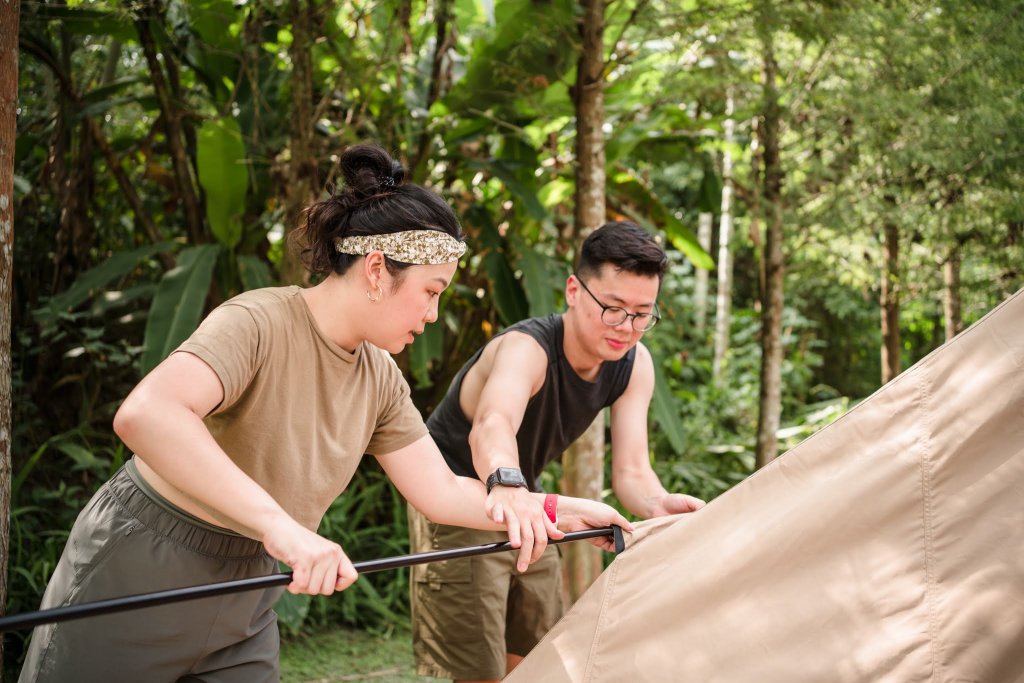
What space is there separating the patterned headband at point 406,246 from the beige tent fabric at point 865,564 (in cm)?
83

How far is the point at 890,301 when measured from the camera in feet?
17.8

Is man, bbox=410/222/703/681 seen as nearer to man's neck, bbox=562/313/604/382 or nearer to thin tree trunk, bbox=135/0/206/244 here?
man's neck, bbox=562/313/604/382

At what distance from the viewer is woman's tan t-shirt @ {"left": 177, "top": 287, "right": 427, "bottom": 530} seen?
1672 mm

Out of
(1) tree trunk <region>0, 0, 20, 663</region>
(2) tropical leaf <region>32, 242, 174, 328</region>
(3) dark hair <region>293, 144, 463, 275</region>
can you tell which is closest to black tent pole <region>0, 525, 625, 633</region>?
(3) dark hair <region>293, 144, 463, 275</region>

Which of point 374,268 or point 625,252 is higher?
point 374,268

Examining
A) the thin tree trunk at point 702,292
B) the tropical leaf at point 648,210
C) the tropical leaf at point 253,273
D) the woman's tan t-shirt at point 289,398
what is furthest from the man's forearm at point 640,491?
the thin tree trunk at point 702,292

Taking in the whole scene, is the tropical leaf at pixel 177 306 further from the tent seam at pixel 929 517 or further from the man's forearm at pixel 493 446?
the tent seam at pixel 929 517

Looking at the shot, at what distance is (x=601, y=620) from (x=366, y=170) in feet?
3.57

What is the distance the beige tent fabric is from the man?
563 mm

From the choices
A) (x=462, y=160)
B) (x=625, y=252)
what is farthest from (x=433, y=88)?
(x=625, y=252)

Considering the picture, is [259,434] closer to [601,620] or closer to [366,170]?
[366,170]

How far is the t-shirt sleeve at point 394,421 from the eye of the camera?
206 centimetres

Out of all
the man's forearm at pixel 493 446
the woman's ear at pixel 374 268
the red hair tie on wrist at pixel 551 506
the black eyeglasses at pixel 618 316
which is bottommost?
the red hair tie on wrist at pixel 551 506

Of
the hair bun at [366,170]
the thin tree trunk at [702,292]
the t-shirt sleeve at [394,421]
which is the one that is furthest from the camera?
the thin tree trunk at [702,292]
